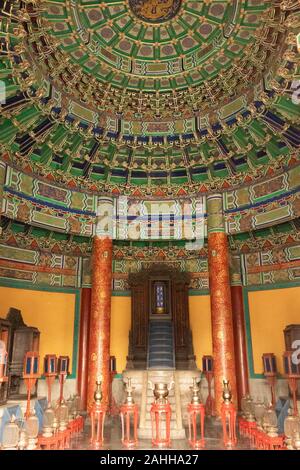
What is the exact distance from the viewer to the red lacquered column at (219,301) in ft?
29.9

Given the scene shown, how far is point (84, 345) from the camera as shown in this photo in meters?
11.1

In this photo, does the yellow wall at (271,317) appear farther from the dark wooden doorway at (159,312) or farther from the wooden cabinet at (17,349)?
the wooden cabinet at (17,349)

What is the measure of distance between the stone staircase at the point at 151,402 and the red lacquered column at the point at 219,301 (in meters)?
1.16

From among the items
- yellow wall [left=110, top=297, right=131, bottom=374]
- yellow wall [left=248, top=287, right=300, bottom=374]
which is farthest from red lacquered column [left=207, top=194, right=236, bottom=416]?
yellow wall [left=110, top=297, right=131, bottom=374]

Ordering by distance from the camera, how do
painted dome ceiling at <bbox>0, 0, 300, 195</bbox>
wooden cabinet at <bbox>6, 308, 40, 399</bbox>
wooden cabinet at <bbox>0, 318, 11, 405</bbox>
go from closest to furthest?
1. wooden cabinet at <bbox>0, 318, 11, 405</bbox>
2. painted dome ceiling at <bbox>0, 0, 300, 195</bbox>
3. wooden cabinet at <bbox>6, 308, 40, 399</bbox>

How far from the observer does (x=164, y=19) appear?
8508mm

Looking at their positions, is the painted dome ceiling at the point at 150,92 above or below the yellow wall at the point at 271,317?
above

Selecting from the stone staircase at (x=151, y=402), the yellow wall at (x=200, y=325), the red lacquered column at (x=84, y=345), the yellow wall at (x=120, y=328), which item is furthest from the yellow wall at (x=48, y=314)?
the yellow wall at (x=200, y=325)

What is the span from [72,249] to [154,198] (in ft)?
9.81

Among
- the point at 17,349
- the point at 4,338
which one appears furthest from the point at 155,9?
the point at 17,349

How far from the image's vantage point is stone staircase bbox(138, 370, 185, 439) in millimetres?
7414

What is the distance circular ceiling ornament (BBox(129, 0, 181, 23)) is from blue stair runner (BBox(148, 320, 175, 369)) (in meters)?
8.29

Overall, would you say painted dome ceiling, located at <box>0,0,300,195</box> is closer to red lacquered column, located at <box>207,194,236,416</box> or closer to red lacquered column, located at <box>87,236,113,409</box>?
red lacquered column, located at <box>207,194,236,416</box>

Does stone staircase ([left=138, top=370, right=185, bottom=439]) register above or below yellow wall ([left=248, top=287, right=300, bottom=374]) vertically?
below
